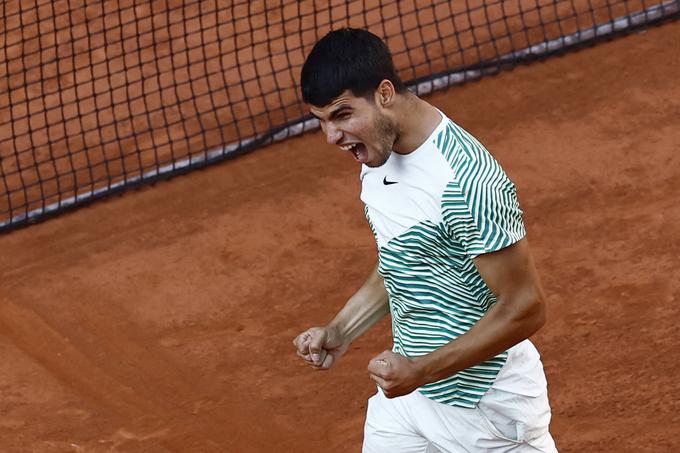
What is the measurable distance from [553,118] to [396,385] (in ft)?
16.0

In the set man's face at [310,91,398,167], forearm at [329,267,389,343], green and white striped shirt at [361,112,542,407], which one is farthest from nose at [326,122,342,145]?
forearm at [329,267,389,343]

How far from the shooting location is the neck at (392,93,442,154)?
3623 mm

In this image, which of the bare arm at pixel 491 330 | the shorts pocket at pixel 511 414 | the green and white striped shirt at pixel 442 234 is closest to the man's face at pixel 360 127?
the green and white striped shirt at pixel 442 234

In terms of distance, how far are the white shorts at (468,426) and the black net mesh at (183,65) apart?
14.4 feet

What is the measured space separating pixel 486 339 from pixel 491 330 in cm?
3

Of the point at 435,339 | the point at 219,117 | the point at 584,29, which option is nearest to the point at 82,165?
the point at 219,117

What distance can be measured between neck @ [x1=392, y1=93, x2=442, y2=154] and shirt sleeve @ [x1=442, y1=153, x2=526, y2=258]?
0.19 m

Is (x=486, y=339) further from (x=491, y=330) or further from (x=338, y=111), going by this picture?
(x=338, y=111)

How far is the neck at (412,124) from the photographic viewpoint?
362 centimetres

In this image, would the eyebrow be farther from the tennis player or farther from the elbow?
the elbow

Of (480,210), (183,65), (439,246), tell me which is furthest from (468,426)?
(183,65)

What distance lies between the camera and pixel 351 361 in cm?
629

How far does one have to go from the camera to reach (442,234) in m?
3.61

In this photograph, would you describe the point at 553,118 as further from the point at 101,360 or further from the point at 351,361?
the point at 101,360
